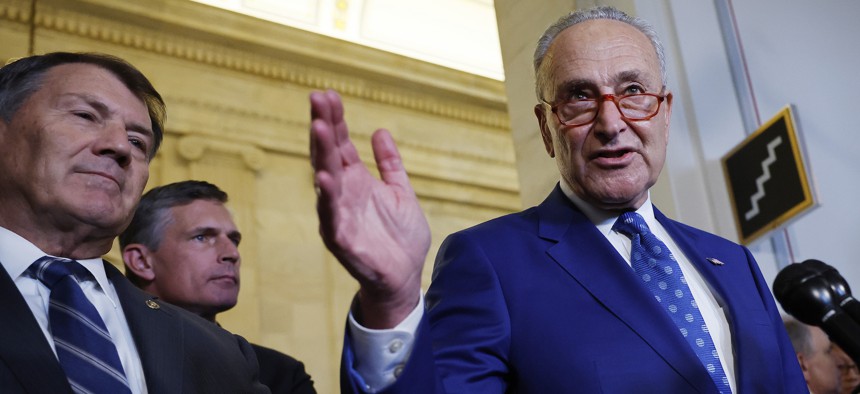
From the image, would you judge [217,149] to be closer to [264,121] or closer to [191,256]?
[264,121]

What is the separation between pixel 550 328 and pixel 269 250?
7.34 meters

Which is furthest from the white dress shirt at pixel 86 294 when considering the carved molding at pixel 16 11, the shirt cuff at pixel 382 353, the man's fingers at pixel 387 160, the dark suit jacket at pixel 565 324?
the carved molding at pixel 16 11

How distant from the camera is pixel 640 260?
223 centimetres

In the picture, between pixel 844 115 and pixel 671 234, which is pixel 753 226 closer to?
pixel 844 115

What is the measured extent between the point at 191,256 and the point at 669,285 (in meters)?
2.18

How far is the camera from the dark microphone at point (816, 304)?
6.66 feet

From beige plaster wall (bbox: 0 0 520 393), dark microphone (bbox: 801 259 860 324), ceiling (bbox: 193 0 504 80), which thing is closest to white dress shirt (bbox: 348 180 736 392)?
dark microphone (bbox: 801 259 860 324)

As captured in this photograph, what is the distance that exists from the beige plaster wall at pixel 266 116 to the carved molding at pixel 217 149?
11 millimetres

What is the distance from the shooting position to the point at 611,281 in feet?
6.99

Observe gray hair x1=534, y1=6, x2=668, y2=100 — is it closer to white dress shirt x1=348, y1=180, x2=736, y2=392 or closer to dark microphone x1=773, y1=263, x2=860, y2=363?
white dress shirt x1=348, y1=180, x2=736, y2=392

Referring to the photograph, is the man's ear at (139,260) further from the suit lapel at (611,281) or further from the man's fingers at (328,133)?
the man's fingers at (328,133)

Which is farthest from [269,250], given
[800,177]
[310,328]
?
[800,177]

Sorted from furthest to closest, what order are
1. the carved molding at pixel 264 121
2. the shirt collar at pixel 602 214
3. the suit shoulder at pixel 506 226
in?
the carved molding at pixel 264 121, the shirt collar at pixel 602 214, the suit shoulder at pixel 506 226

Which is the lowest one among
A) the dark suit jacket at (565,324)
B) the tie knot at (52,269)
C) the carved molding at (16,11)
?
the dark suit jacket at (565,324)
